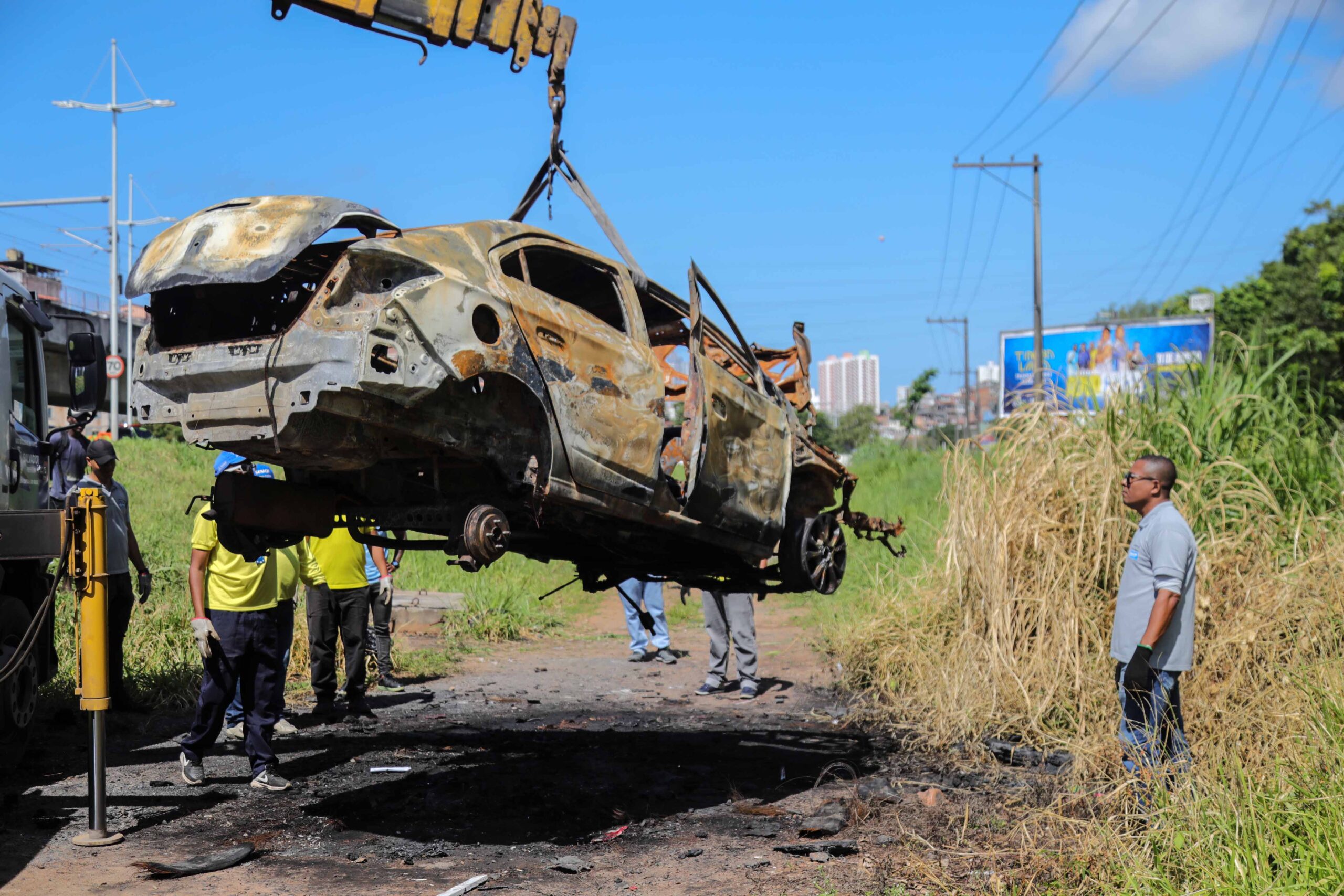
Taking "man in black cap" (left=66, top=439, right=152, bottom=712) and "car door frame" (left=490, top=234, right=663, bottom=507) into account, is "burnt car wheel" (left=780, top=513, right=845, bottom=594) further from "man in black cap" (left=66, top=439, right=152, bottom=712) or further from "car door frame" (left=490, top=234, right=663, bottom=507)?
"man in black cap" (left=66, top=439, right=152, bottom=712)

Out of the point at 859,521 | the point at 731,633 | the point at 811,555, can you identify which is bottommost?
the point at 731,633

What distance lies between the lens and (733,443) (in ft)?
22.6

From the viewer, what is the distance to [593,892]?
17.0 feet

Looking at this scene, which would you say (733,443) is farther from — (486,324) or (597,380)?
(486,324)

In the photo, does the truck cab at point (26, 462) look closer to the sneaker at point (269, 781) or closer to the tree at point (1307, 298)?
the sneaker at point (269, 781)

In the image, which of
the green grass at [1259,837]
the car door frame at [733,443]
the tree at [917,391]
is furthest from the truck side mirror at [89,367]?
the tree at [917,391]

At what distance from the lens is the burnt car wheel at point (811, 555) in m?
7.55

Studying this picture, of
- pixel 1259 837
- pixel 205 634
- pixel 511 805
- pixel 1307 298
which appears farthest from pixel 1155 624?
pixel 1307 298

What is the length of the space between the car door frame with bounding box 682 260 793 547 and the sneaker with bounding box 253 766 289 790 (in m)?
3.04

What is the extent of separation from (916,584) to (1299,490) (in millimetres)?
3145

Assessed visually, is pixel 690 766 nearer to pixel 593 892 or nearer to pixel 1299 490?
pixel 593 892

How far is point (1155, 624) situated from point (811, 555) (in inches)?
90.2

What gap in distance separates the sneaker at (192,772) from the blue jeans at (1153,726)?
17.8ft

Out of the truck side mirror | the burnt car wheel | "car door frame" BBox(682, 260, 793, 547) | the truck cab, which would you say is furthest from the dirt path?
the truck side mirror
